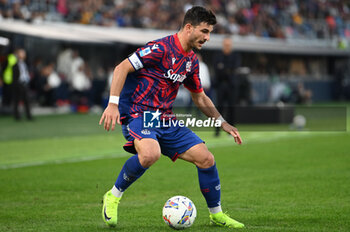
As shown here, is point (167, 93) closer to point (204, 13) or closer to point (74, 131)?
point (204, 13)

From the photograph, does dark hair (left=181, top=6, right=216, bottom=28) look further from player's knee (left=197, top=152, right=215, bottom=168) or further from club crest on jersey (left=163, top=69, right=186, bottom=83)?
player's knee (left=197, top=152, right=215, bottom=168)

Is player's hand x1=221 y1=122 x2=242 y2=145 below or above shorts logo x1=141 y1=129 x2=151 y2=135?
below

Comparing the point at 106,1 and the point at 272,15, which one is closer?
the point at 106,1

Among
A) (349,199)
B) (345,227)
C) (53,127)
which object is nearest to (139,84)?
(345,227)

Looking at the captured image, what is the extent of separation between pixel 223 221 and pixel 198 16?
191 cm

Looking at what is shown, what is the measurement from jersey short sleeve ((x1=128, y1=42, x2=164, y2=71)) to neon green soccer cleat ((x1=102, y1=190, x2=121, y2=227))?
1219mm

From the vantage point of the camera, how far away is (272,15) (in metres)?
38.4

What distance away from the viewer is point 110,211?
18.9 feet

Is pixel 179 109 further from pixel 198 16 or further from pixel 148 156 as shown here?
pixel 148 156

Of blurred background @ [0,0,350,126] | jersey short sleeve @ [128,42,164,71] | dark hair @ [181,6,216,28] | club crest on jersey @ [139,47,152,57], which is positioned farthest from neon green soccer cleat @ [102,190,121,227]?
blurred background @ [0,0,350,126]

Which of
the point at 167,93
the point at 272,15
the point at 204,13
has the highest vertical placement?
the point at 204,13

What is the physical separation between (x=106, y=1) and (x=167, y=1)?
14.6ft

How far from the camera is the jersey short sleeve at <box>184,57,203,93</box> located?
20.1 ft

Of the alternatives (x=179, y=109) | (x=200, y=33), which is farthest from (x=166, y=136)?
(x=179, y=109)
